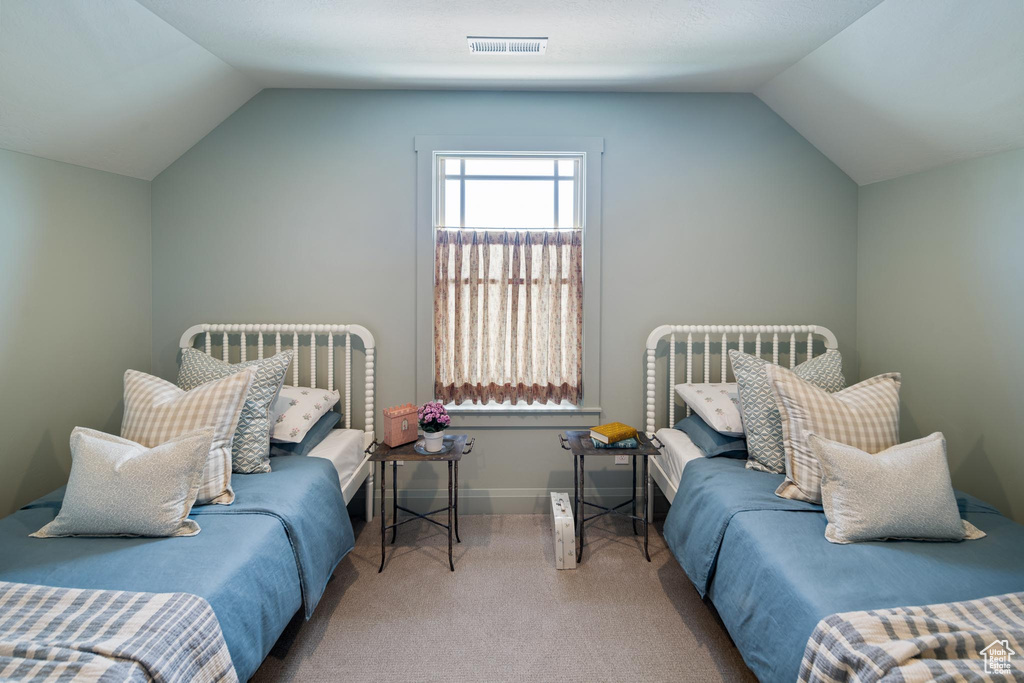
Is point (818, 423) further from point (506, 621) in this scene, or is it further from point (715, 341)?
point (506, 621)

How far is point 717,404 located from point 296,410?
217cm

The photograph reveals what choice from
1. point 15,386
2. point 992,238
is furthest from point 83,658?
point 992,238

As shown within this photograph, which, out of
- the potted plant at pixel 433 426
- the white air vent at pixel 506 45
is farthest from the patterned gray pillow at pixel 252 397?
the white air vent at pixel 506 45

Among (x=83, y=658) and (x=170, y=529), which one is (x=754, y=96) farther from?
(x=83, y=658)

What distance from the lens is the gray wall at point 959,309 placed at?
7.47 feet

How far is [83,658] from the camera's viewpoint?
1.19 metres

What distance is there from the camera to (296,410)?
270cm

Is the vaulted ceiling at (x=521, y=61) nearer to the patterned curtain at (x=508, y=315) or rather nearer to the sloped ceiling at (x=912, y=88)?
the sloped ceiling at (x=912, y=88)

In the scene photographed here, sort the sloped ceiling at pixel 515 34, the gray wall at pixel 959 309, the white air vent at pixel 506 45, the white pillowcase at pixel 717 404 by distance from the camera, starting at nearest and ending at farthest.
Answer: the sloped ceiling at pixel 515 34, the gray wall at pixel 959 309, the white air vent at pixel 506 45, the white pillowcase at pixel 717 404

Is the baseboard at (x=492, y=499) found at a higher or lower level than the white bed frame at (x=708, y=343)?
lower

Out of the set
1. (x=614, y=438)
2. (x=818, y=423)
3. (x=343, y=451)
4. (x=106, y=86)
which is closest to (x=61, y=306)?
(x=106, y=86)

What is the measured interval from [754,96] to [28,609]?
387 centimetres

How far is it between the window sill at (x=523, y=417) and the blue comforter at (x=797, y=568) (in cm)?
106

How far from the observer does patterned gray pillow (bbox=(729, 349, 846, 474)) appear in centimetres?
235
